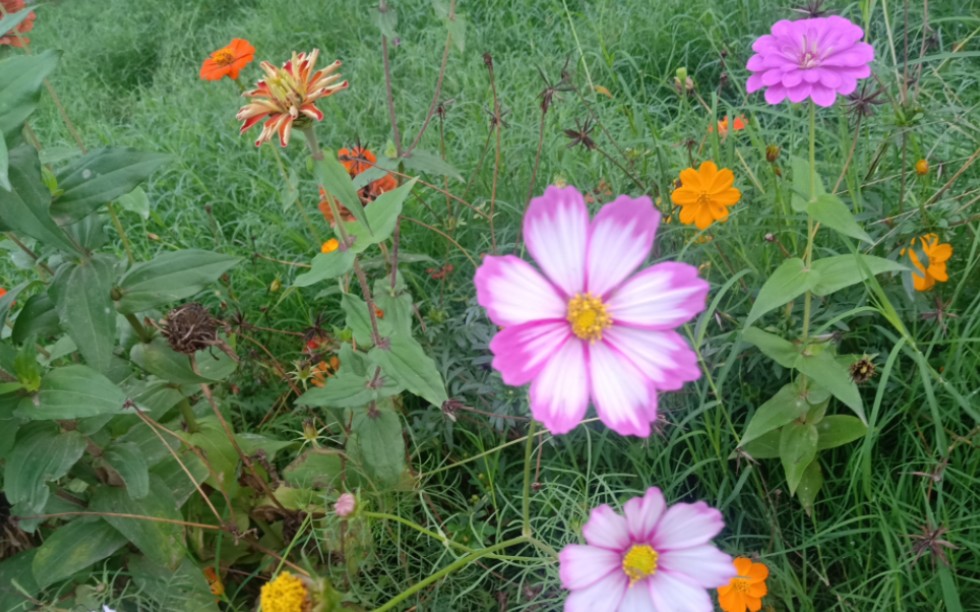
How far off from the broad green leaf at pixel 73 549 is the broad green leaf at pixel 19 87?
526 mm

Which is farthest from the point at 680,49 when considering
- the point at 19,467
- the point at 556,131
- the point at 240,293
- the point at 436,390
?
the point at 19,467

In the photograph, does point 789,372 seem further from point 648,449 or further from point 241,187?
point 241,187

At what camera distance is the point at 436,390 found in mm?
1026

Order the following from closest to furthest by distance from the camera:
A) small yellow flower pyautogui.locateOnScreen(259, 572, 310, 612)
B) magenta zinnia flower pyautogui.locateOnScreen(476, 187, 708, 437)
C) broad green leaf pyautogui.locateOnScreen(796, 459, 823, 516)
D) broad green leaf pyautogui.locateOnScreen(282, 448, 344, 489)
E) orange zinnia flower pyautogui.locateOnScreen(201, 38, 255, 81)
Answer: magenta zinnia flower pyautogui.locateOnScreen(476, 187, 708, 437)
small yellow flower pyautogui.locateOnScreen(259, 572, 310, 612)
broad green leaf pyautogui.locateOnScreen(796, 459, 823, 516)
broad green leaf pyautogui.locateOnScreen(282, 448, 344, 489)
orange zinnia flower pyautogui.locateOnScreen(201, 38, 255, 81)

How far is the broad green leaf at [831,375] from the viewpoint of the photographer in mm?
957

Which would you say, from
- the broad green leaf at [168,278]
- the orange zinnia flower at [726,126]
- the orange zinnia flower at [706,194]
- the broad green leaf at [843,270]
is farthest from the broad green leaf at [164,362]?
the orange zinnia flower at [726,126]

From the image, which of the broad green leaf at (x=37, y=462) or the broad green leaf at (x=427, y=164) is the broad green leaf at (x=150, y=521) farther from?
the broad green leaf at (x=427, y=164)

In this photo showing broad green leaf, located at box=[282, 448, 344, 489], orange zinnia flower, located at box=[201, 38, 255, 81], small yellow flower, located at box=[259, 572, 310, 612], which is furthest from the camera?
orange zinnia flower, located at box=[201, 38, 255, 81]

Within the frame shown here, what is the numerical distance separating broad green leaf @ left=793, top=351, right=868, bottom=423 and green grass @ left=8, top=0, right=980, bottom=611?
52 mm

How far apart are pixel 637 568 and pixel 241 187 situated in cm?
158

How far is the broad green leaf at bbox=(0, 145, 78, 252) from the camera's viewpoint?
89 cm

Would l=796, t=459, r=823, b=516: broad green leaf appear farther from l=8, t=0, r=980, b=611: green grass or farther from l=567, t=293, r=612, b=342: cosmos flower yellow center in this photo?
l=567, t=293, r=612, b=342: cosmos flower yellow center

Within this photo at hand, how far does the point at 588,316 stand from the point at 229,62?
1118 millimetres

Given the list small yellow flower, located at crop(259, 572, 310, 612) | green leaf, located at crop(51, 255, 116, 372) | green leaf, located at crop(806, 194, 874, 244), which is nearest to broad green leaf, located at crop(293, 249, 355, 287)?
green leaf, located at crop(51, 255, 116, 372)
